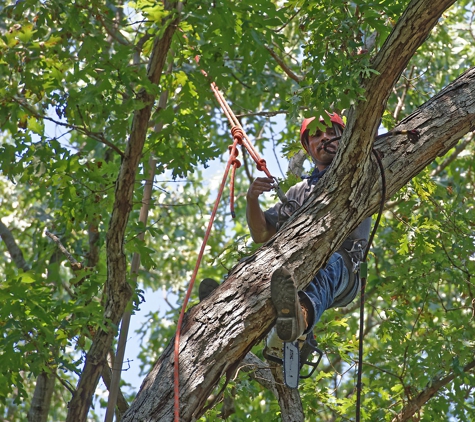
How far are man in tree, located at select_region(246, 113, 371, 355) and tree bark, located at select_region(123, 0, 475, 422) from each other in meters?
0.10

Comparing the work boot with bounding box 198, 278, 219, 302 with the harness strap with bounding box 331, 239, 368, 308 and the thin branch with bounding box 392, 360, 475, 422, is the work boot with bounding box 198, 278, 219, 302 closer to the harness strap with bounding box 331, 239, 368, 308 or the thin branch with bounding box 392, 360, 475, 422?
the harness strap with bounding box 331, 239, 368, 308

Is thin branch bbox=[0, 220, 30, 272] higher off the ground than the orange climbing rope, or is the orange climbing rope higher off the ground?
thin branch bbox=[0, 220, 30, 272]

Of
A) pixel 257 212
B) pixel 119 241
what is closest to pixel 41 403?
pixel 119 241

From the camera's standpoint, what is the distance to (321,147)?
4477 millimetres

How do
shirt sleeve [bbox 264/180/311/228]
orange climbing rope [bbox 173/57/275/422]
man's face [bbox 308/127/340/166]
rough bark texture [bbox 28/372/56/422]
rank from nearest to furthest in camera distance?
orange climbing rope [bbox 173/57/275/422], shirt sleeve [bbox 264/180/311/228], man's face [bbox 308/127/340/166], rough bark texture [bbox 28/372/56/422]

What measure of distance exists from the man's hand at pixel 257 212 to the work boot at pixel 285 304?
2.71ft

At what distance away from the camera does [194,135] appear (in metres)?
5.48

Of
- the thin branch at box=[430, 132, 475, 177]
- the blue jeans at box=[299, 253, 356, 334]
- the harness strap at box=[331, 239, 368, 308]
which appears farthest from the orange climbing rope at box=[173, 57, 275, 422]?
the thin branch at box=[430, 132, 475, 177]

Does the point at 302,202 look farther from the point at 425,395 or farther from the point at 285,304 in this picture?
the point at 425,395

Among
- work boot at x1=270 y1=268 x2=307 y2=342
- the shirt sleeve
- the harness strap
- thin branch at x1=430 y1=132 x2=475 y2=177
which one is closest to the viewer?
work boot at x1=270 y1=268 x2=307 y2=342

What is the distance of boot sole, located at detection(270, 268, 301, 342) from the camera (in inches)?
125

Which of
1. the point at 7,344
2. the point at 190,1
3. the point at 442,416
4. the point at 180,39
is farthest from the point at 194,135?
the point at 442,416

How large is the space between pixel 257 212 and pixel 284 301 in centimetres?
108

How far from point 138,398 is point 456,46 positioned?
716cm
